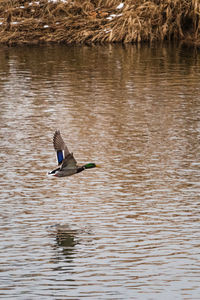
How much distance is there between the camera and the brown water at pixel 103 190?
21.0ft

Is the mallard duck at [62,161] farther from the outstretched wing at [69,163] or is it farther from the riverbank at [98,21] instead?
the riverbank at [98,21]

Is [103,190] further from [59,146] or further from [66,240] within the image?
[66,240]

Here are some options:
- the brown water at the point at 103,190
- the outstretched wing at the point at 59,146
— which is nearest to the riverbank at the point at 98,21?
the brown water at the point at 103,190

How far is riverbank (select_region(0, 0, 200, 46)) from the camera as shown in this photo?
2344cm

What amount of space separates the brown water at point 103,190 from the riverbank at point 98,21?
6691 mm

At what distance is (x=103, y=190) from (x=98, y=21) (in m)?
16.2

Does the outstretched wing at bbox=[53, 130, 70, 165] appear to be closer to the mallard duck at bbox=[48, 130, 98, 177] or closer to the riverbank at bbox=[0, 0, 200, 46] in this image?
the mallard duck at bbox=[48, 130, 98, 177]

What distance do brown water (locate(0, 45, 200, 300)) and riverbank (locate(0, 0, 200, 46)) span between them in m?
6.69

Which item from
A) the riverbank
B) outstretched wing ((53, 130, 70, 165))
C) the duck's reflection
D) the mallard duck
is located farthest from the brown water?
the riverbank

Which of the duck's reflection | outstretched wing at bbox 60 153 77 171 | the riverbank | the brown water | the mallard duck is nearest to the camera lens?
the brown water

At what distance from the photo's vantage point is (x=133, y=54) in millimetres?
20984

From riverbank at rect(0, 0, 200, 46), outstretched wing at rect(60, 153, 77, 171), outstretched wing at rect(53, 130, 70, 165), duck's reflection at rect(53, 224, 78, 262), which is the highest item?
riverbank at rect(0, 0, 200, 46)

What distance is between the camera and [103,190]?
29.0 ft

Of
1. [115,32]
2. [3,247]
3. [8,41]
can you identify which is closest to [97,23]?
[115,32]
